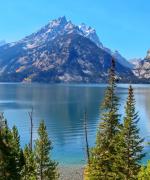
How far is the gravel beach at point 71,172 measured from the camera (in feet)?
289

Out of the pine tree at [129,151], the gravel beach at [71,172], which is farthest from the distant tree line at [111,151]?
the gravel beach at [71,172]

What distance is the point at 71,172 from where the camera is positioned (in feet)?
303

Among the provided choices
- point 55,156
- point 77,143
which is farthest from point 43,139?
point 77,143

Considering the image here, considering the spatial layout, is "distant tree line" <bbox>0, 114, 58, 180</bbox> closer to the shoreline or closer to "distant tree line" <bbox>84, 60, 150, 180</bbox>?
"distant tree line" <bbox>84, 60, 150, 180</bbox>

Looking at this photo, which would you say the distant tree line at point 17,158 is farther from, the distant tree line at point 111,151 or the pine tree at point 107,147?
the pine tree at point 107,147

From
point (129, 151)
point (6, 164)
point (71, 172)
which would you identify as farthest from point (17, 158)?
point (71, 172)

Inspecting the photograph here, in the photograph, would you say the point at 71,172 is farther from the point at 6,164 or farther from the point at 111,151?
the point at 6,164

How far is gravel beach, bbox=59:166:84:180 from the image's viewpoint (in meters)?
88.2

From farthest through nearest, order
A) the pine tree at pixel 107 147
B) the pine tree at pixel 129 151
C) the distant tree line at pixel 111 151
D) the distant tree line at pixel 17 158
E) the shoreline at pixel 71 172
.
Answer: the shoreline at pixel 71 172, the pine tree at pixel 107 147, the pine tree at pixel 129 151, the distant tree line at pixel 111 151, the distant tree line at pixel 17 158

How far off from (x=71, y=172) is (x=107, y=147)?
45739 mm

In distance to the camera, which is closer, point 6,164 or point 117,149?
point 6,164

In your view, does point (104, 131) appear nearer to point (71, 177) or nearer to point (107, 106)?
point (107, 106)

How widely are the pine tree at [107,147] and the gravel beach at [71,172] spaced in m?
38.4

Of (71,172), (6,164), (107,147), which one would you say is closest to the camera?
(6,164)
